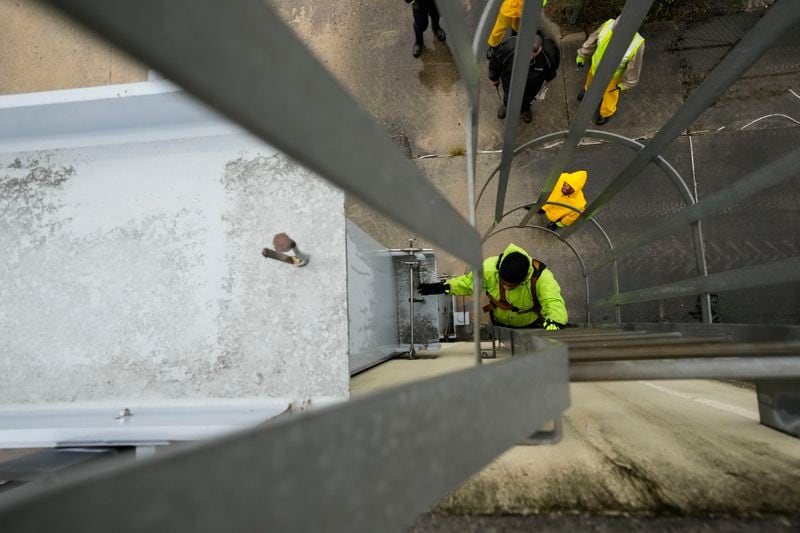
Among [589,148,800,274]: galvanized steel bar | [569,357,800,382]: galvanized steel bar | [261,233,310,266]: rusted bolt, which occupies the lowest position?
[569,357,800,382]: galvanized steel bar

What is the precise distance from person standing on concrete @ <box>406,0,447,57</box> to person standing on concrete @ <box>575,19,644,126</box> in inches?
63.8

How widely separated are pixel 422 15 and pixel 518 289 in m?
3.34

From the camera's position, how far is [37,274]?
83.5 inches

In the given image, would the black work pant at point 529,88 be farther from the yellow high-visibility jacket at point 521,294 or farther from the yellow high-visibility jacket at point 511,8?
the yellow high-visibility jacket at point 521,294

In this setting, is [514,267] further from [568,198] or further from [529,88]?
[529,88]

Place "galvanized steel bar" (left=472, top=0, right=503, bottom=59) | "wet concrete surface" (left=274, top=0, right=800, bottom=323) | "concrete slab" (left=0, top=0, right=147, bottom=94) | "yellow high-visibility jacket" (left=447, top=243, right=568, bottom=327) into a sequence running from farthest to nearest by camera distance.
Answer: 1. "concrete slab" (left=0, top=0, right=147, bottom=94)
2. "wet concrete surface" (left=274, top=0, right=800, bottom=323)
3. "yellow high-visibility jacket" (left=447, top=243, right=568, bottom=327)
4. "galvanized steel bar" (left=472, top=0, right=503, bottom=59)

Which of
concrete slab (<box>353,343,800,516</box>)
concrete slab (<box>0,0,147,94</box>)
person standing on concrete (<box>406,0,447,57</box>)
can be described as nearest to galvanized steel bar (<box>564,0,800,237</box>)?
concrete slab (<box>353,343,800,516</box>)

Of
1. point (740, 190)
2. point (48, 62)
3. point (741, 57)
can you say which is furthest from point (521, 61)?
point (48, 62)

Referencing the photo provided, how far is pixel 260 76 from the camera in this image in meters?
0.36

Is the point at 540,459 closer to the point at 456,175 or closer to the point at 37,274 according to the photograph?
the point at 37,274

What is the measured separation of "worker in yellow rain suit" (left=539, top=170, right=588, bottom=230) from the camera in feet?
13.9

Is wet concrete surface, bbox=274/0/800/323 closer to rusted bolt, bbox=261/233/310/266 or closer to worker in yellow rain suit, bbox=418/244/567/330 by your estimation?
worker in yellow rain suit, bbox=418/244/567/330

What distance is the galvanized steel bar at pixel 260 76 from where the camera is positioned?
0.95 ft

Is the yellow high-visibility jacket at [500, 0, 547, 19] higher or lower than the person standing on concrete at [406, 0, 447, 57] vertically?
lower
